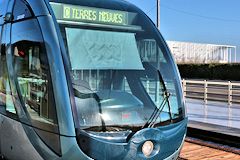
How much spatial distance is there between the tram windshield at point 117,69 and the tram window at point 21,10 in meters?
0.33

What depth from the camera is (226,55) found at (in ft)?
213

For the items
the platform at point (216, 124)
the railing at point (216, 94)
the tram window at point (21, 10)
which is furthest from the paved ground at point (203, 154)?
the railing at point (216, 94)

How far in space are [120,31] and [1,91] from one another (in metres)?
1.67

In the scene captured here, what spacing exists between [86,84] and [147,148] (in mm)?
899

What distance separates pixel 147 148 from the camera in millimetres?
3787

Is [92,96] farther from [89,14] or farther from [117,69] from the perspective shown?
[89,14]

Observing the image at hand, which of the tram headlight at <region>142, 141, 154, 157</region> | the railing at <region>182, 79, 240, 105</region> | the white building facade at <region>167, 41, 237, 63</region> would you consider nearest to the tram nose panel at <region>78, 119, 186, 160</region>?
the tram headlight at <region>142, 141, 154, 157</region>

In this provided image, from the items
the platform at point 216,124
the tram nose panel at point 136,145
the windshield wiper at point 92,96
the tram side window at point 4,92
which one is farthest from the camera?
the platform at point 216,124

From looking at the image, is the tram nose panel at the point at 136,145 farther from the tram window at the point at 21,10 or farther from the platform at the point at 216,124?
the platform at the point at 216,124

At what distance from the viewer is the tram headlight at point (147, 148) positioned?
3.75 meters

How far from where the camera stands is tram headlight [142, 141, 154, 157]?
3748 mm

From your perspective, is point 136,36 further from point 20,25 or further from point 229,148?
point 229,148

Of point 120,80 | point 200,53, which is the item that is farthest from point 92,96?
point 200,53

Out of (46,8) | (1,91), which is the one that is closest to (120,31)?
(46,8)
